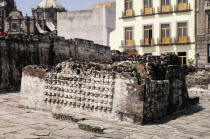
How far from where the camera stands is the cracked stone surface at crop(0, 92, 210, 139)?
17.3ft

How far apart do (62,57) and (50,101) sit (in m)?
6.33

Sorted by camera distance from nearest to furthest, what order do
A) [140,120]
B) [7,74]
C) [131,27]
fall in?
[140,120]
[7,74]
[131,27]

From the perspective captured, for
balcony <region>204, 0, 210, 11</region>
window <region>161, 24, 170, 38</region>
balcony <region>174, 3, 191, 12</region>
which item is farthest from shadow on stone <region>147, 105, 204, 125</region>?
window <region>161, 24, 170, 38</region>

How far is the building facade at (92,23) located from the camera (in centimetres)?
3089

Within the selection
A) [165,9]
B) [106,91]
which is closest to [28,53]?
[106,91]

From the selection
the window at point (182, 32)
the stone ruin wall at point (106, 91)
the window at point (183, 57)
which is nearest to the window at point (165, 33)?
the window at point (182, 32)

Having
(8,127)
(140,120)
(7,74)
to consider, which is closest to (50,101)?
(8,127)

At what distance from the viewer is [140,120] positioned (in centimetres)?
611

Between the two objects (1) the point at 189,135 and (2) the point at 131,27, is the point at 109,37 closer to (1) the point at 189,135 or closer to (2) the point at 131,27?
(2) the point at 131,27

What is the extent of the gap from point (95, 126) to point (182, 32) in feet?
69.8

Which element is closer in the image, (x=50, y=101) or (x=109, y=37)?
(x=50, y=101)

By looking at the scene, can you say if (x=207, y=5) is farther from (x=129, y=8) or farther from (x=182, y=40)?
(x=129, y=8)

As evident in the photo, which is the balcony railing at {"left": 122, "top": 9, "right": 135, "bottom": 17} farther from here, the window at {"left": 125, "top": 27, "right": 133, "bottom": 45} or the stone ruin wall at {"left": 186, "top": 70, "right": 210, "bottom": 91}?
the stone ruin wall at {"left": 186, "top": 70, "right": 210, "bottom": 91}

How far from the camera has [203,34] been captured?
24.3 meters
